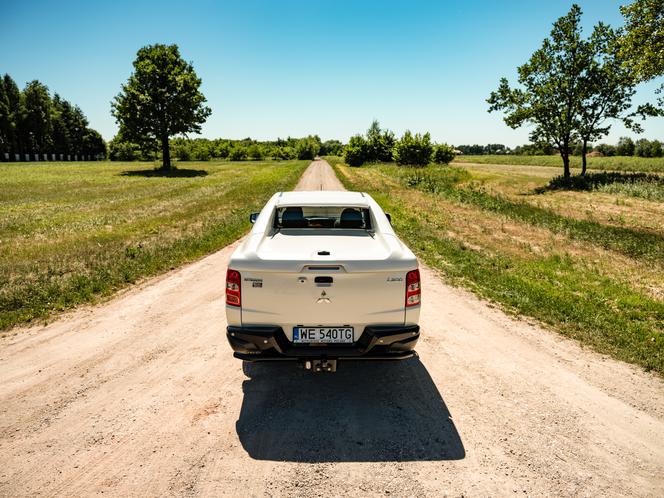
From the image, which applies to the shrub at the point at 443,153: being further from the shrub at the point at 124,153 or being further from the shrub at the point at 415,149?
the shrub at the point at 124,153

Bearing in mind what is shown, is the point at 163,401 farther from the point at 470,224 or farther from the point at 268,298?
the point at 470,224

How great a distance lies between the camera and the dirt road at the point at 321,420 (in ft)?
10.8

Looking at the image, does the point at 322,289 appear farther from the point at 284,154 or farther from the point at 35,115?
the point at 284,154

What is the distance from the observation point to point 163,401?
14.2 ft

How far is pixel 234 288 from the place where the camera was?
13.2 ft

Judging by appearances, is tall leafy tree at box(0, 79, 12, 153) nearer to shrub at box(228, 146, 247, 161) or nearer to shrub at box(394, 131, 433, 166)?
shrub at box(228, 146, 247, 161)

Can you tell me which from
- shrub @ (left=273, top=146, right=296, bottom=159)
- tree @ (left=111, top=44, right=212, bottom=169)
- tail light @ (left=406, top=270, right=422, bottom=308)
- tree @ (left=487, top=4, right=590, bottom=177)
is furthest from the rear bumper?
shrub @ (left=273, top=146, right=296, bottom=159)

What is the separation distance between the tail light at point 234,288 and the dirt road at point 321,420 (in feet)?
4.00

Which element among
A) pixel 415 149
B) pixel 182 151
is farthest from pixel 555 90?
pixel 182 151

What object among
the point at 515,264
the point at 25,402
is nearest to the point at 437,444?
the point at 25,402

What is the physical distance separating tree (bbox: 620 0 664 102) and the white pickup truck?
19.9m

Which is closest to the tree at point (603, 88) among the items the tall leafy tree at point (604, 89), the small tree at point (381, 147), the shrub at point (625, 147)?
the tall leafy tree at point (604, 89)

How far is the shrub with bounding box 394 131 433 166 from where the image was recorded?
46.6m

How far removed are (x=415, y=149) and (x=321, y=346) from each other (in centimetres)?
4597
